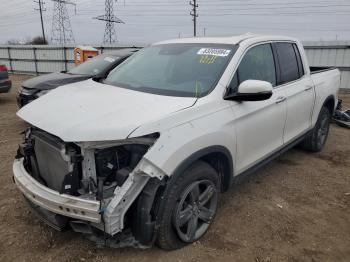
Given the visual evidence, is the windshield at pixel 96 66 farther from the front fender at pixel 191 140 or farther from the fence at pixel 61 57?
the fence at pixel 61 57

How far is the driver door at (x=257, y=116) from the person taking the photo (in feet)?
10.9

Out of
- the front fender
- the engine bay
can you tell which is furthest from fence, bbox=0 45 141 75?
the engine bay

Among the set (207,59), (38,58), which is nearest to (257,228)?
(207,59)

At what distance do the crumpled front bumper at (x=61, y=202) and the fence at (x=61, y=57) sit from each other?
12.1 metres

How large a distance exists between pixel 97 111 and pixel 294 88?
2724 millimetres

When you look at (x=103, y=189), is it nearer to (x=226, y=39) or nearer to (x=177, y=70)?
(x=177, y=70)

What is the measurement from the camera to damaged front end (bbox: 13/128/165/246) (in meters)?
2.42

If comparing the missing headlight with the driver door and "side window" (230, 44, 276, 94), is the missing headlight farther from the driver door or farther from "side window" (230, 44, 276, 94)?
"side window" (230, 44, 276, 94)

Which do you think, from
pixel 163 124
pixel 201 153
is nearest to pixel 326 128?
pixel 201 153

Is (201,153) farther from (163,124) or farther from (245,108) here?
(245,108)

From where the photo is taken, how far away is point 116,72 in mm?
4113

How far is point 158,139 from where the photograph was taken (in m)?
2.50

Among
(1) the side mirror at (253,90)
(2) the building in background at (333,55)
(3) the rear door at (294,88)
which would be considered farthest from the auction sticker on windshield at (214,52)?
(2) the building in background at (333,55)

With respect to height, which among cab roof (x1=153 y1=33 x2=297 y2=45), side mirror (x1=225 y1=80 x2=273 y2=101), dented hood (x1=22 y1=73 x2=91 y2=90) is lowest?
dented hood (x1=22 y1=73 x2=91 y2=90)
